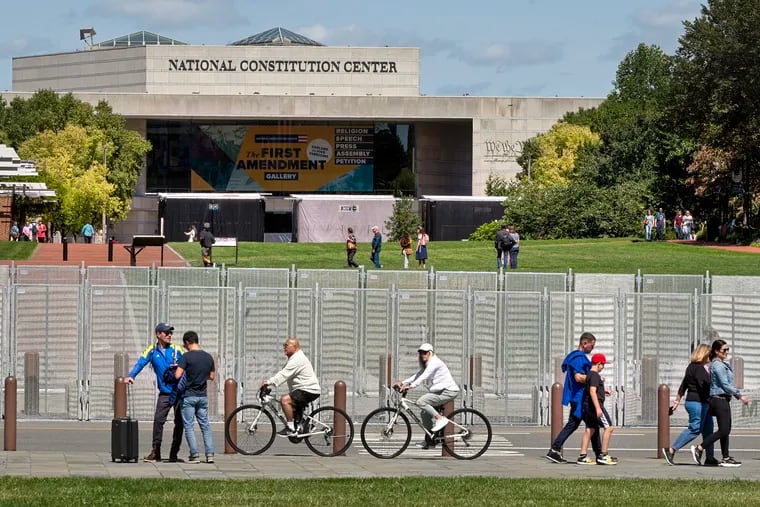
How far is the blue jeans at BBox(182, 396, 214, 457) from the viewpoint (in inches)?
673

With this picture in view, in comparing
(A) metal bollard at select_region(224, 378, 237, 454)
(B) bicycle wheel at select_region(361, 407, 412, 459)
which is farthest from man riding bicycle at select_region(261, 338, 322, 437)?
(B) bicycle wheel at select_region(361, 407, 412, 459)

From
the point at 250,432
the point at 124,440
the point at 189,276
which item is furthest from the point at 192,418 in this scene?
the point at 189,276

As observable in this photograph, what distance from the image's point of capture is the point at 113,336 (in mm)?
23375

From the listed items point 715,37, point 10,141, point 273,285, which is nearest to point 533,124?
point 10,141

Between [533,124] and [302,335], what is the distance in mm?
102238

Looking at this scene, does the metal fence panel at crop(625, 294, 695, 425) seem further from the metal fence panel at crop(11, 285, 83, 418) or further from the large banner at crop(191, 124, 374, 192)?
the large banner at crop(191, 124, 374, 192)

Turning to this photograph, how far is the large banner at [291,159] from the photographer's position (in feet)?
413

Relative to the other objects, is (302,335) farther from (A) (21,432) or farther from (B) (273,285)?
(A) (21,432)

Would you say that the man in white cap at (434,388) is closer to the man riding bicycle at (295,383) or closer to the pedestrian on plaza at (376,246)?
the man riding bicycle at (295,383)

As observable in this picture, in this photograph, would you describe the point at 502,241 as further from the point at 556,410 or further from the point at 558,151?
the point at 558,151

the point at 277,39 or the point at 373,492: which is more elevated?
the point at 277,39

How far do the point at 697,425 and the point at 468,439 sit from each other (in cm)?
274

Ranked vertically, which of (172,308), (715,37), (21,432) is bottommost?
(21,432)

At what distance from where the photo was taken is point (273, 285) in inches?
1013
